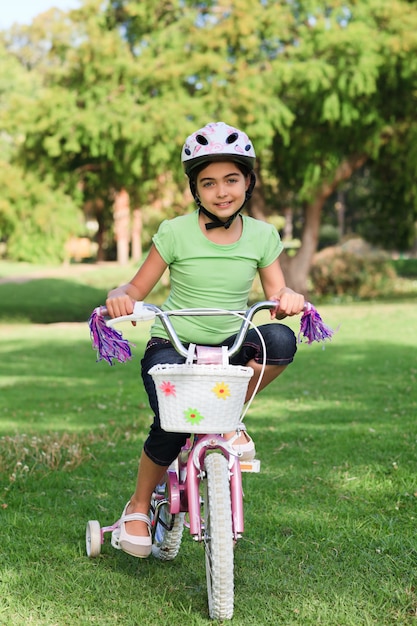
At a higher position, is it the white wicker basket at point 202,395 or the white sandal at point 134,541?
the white wicker basket at point 202,395

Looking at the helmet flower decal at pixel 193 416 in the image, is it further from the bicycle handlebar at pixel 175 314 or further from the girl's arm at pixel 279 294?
the girl's arm at pixel 279 294

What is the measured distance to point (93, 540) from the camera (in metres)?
3.95

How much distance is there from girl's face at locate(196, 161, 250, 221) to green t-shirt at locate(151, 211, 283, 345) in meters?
0.11

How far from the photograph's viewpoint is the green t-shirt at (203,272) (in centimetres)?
359

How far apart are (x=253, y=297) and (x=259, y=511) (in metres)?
20.0

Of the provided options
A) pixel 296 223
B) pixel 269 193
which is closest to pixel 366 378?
pixel 269 193

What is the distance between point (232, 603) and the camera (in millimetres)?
3238

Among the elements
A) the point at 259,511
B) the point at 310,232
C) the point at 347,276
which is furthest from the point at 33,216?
the point at 259,511

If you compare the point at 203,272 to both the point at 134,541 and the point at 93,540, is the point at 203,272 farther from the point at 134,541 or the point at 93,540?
the point at 93,540

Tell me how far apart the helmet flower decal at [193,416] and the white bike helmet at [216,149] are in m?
0.88

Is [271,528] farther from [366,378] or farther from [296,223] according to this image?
[296,223]

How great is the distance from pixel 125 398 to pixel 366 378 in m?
2.91

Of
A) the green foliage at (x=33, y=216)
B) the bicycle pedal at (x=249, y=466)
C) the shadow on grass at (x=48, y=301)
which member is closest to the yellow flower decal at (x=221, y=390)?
the bicycle pedal at (x=249, y=466)

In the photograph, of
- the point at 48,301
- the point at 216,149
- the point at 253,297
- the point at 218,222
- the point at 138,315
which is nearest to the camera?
the point at 138,315
